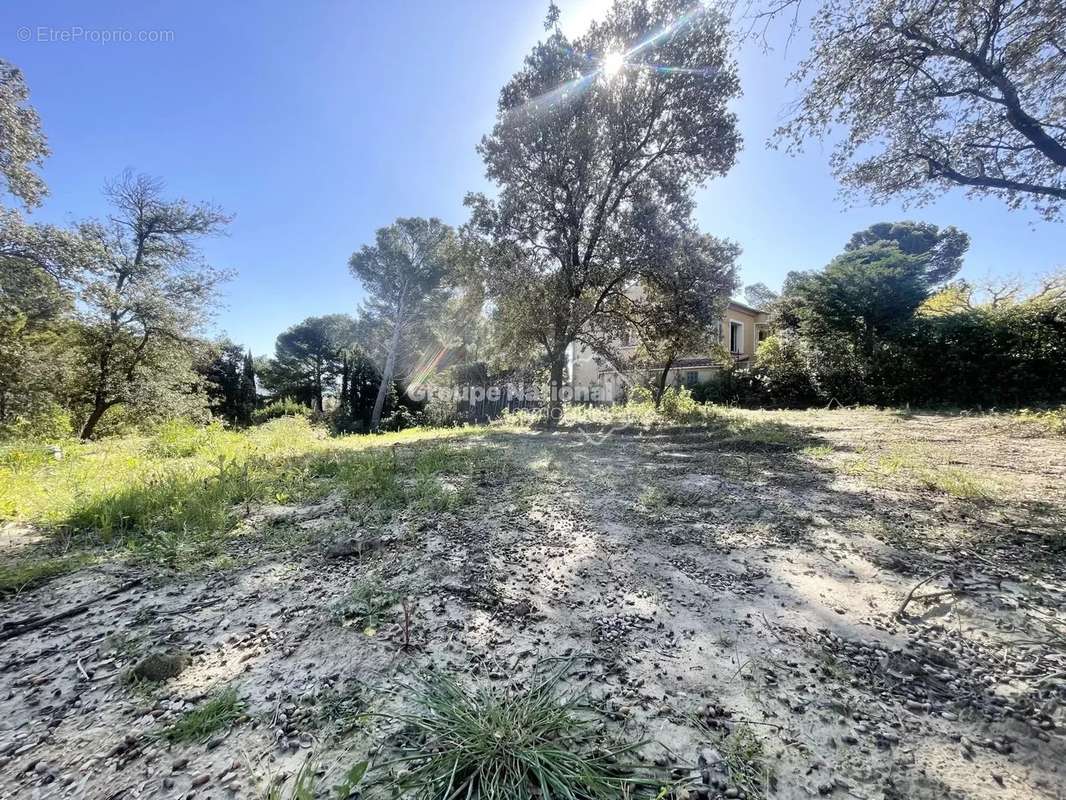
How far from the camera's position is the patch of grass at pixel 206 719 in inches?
44.0

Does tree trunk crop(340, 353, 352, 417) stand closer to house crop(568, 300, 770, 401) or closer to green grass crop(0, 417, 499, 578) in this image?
house crop(568, 300, 770, 401)

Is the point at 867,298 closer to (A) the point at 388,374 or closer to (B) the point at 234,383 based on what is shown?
(A) the point at 388,374

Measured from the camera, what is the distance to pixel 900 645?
1.50m

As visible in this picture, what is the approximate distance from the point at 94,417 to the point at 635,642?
1573cm

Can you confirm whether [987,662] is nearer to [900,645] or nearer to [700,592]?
[900,645]

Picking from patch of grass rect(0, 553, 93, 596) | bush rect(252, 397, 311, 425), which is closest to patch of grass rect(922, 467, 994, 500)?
patch of grass rect(0, 553, 93, 596)

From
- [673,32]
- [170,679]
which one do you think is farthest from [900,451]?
[673,32]

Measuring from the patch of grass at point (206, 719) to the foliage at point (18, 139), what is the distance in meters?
10.6

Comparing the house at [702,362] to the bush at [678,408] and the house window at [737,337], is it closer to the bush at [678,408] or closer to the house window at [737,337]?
the house window at [737,337]

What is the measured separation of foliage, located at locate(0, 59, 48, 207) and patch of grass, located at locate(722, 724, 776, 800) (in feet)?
38.8

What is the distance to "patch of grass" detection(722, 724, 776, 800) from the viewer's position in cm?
98

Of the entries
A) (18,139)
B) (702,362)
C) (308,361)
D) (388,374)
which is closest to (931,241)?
(702,362)

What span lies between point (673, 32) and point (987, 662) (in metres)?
11.1

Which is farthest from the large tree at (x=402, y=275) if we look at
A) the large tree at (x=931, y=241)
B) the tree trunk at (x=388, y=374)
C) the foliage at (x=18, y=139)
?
the large tree at (x=931, y=241)
